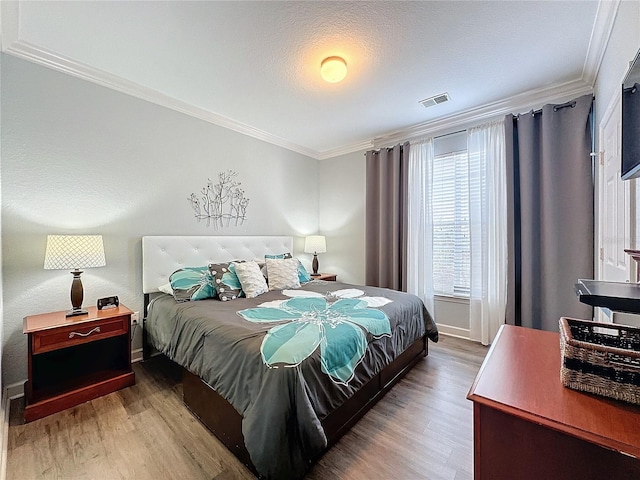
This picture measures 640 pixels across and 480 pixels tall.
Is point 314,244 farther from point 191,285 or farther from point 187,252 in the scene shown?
point 191,285

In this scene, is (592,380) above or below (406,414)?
above

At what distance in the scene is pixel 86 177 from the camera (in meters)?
2.38

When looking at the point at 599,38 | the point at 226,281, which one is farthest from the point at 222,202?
the point at 599,38

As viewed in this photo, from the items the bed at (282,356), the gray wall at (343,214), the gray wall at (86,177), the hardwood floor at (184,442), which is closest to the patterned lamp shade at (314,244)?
the gray wall at (343,214)

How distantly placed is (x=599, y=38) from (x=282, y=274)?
11.0 ft

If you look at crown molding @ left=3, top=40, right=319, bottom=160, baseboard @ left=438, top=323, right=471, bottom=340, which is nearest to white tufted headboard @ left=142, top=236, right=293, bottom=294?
crown molding @ left=3, top=40, right=319, bottom=160

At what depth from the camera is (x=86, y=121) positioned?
2.39 meters

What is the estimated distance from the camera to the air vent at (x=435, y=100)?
2842 mm

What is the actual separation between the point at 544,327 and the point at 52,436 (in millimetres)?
4134

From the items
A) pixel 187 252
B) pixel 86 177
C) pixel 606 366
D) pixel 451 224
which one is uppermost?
pixel 86 177

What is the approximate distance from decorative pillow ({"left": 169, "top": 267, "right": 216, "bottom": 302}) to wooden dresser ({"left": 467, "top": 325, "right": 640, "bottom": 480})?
7.59 feet

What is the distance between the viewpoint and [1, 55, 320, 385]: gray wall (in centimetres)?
206

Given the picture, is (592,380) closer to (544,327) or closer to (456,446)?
(456,446)

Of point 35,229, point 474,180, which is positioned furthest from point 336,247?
point 35,229
